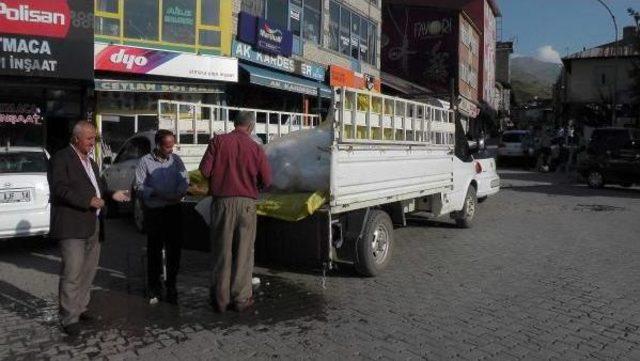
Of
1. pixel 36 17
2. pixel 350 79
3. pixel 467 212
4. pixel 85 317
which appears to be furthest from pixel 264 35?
pixel 85 317

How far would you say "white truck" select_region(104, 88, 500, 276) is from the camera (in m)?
5.99

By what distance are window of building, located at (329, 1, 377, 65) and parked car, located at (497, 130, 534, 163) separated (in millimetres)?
7137

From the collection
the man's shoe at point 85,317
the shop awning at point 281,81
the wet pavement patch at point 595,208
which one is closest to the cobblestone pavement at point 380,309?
the man's shoe at point 85,317

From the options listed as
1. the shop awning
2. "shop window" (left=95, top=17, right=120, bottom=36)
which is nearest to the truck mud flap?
"shop window" (left=95, top=17, right=120, bottom=36)

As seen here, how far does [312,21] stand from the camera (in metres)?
21.6

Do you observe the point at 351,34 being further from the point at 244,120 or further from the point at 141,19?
the point at 244,120

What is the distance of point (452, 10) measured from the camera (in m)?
41.3

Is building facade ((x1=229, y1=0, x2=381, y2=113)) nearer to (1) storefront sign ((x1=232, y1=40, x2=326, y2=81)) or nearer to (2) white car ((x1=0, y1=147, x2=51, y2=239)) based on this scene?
(1) storefront sign ((x1=232, y1=40, x2=326, y2=81))

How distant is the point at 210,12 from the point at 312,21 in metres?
5.68

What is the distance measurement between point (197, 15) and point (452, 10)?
28.5 m

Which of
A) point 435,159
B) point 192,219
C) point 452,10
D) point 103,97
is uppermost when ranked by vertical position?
point 452,10

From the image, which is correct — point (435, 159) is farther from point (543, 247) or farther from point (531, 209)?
point (531, 209)

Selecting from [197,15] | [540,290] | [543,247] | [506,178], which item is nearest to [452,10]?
[506,178]

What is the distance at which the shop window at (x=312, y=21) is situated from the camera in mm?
21094
